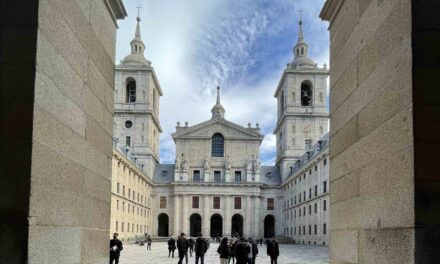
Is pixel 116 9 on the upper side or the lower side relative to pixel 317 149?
lower

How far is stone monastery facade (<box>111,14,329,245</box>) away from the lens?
7275 cm

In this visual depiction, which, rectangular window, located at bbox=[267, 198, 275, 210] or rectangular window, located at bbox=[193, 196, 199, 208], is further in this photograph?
rectangular window, located at bbox=[267, 198, 275, 210]

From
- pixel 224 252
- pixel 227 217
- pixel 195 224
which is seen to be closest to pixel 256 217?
pixel 227 217

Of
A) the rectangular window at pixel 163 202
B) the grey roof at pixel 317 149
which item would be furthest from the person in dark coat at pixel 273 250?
the rectangular window at pixel 163 202

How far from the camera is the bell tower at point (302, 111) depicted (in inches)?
2859

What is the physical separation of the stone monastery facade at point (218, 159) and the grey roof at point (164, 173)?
166 mm

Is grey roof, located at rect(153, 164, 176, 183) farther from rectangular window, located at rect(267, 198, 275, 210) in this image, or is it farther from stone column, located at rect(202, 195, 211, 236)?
rectangular window, located at rect(267, 198, 275, 210)

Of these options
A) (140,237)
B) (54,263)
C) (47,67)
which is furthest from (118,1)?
(140,237)

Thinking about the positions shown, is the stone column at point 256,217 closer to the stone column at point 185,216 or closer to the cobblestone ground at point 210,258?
the stone column at point 185,216

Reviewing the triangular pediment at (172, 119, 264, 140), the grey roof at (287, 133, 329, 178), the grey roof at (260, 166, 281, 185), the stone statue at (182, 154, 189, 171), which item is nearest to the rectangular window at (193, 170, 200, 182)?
the stone statue at (182, 154, 189, 171)

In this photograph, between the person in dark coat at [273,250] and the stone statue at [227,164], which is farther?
the stone statue at [227,164]

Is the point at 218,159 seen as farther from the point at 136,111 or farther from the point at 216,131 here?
the point at 136,111

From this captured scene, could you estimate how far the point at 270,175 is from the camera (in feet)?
257

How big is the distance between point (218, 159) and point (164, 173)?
379 inches
